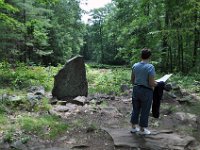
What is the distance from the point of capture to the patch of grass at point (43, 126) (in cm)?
743

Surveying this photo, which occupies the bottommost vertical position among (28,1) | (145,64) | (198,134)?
(198,134)

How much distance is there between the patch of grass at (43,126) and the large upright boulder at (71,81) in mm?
2533

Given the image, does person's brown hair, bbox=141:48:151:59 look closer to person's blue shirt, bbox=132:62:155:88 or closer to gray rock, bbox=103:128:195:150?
person's blue shirt, bbox=132:62:155:88

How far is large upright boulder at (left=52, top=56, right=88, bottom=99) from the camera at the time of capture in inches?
426

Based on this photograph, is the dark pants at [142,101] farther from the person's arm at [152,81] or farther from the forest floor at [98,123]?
the forest floor at [98,123]

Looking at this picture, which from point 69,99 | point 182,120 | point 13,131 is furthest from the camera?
point 69,99

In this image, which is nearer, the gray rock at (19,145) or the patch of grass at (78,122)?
the gray rock at (19,145)

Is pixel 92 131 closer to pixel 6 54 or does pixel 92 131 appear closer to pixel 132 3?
pixel 6 54

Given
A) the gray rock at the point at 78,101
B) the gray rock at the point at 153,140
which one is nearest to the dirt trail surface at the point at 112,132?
the gray rock at the point at 153,140

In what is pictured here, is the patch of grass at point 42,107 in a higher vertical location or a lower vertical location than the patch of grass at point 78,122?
higher

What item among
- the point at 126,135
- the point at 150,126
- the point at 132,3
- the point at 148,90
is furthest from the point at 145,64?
the point at 132,3

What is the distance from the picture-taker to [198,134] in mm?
7887

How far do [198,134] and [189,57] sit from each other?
543 inches

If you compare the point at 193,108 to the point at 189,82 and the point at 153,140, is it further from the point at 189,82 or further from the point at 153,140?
the point at 189,82
